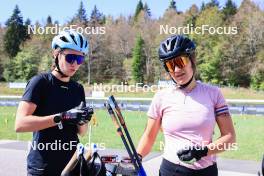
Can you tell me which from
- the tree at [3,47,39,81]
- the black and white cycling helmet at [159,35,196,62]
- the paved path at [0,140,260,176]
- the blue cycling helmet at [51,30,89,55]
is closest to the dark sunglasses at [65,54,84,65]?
the blue cycling helmet at [51,30,89,55]

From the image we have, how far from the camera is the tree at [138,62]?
52.3 m

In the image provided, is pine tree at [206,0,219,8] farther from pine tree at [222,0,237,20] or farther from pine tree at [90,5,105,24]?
pine tree at [90,5,105,24]

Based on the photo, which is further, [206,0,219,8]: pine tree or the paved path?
[206,0,219,8]: pine tree

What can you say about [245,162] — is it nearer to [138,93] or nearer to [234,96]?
[138,93]

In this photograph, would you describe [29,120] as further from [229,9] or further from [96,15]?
[96,15]

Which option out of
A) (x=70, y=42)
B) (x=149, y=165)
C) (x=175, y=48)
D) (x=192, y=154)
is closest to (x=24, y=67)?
(x=149, y=165)

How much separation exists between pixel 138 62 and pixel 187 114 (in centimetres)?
5073

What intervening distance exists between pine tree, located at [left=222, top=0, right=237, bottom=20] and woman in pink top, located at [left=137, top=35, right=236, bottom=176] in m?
59.9

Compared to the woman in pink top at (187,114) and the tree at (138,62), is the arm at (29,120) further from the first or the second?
the tree at (138,62)

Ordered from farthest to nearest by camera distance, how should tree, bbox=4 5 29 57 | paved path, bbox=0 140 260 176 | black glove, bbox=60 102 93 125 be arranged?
tree, bbox=4 5 29 57, paved path, bbox=0 140 260 176, black glove, bbox=60 102 93 125

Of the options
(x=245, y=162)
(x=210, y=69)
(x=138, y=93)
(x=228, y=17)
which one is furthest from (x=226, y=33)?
(x=245, y=162)

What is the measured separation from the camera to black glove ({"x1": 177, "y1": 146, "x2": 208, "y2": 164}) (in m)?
2.58

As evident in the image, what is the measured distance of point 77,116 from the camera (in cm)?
272

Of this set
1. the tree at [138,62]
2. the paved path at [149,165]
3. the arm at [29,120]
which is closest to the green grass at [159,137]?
the paved path at [149,165]
